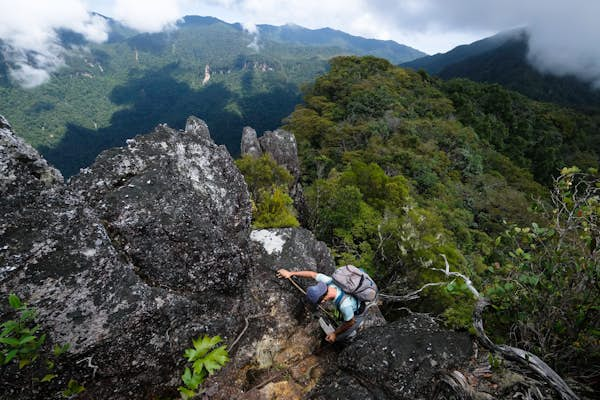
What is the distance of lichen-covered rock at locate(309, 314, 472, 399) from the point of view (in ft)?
14.5

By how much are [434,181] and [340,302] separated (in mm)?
28861

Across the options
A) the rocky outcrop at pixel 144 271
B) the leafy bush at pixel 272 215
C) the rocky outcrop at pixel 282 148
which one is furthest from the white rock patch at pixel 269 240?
the rocky outcrop at pixel 282 148

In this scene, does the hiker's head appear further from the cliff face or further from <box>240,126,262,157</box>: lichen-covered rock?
<box>240,126,262,157</box>: lichen-covered rock

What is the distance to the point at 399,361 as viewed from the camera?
4.67 m

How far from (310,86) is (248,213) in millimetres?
58782

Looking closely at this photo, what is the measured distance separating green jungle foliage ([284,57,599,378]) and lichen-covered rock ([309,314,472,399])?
0.74m

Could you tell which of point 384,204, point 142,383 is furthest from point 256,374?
point 384,204

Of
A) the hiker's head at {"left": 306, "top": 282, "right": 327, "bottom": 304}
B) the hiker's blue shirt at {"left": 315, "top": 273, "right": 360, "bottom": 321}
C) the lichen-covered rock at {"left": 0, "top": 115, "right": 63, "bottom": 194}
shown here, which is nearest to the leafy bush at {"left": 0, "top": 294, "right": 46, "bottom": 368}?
the lichen-covered rock at {"left": 0, "top": 115, "right": 63, "bottom": 194}

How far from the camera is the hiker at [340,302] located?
512 centimetres

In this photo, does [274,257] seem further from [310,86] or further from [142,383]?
[310,86]

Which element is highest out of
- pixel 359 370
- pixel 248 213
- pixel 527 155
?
pixel 248 213

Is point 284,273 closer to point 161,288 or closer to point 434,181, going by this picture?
point 161,288

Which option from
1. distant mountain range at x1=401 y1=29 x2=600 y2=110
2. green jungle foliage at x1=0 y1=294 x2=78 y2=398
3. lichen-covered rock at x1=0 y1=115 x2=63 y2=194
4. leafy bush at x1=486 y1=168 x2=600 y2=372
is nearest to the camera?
green jungle foliage at x1=0 y1=294 x2=78 y2=398

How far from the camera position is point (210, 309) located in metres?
4.79
